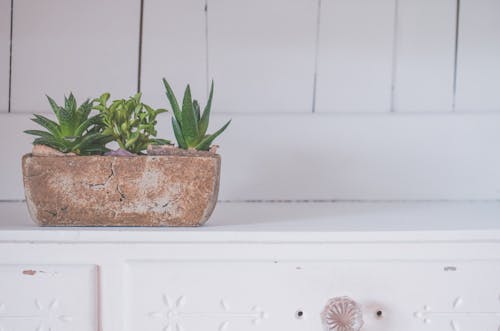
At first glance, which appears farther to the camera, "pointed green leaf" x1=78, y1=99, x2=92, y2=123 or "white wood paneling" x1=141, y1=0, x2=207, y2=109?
"white wood paneling" x1=141, y1=0, x2=207, y2=109

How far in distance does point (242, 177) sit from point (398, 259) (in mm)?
413

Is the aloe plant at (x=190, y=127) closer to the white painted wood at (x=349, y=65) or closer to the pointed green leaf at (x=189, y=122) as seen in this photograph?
the pointed green leaf at (x=189, y=122)

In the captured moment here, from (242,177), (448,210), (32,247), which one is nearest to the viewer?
(32,247)

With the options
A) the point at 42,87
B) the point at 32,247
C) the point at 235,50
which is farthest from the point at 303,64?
the point at 32,247

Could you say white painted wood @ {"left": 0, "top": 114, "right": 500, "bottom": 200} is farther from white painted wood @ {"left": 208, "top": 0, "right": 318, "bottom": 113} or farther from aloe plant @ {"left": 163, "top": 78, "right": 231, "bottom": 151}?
aloe plant @ {"left": 163, "top": 78, "right": 231, "bottom": 151}

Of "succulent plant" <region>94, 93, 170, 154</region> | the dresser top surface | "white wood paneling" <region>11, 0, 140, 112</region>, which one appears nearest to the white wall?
"white wood paneling" <region>11, 0, 140, 112</region>

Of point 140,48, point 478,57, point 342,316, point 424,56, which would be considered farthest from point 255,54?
point 342,316

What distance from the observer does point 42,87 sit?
1029 millimetres

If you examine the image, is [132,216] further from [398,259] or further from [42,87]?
[42,87]

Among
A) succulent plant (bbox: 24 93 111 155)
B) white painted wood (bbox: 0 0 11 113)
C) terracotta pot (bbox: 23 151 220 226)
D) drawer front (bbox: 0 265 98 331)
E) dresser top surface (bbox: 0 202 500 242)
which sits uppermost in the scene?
white painted wood (bbox: 0 0 11 113)

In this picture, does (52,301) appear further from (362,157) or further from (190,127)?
(362,157)

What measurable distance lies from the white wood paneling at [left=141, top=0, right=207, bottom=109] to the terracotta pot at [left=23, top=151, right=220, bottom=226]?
0.35 metres

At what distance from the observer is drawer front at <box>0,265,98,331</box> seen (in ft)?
2.20

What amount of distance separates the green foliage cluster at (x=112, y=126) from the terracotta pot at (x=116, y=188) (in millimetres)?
26
